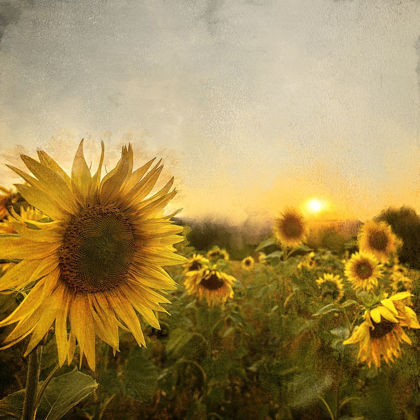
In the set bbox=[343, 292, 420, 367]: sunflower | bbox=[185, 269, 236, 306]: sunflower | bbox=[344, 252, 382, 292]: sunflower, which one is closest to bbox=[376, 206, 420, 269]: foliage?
bbox=[344, 252, 382, 292]: sunflower

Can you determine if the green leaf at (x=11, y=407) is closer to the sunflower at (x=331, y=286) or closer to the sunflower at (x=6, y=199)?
the sunflower at (x=6, y=199)

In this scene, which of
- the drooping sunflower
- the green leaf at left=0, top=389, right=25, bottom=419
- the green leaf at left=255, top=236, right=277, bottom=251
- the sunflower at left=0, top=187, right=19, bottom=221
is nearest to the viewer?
the green leaf at left=0, top=389, right=25, bottom=419

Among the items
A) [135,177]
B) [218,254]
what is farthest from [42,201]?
[218,254]

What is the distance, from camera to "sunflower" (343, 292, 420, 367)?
2.71 ft

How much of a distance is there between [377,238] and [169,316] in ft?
2.76

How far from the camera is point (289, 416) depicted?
3.88ft

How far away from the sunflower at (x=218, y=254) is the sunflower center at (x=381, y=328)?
0.72 metres

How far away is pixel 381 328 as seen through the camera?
896 millimetres

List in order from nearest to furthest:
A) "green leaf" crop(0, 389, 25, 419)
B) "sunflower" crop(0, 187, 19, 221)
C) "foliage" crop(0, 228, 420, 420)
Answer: "green leaf" crop(0, 389, 25, 419)
"sunflower" crop(0, 187, 19, 221)
"foliage" crop(0, 228, 420, 420)

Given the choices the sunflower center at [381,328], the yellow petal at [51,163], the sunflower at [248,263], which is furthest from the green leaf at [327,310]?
the sunflower at [248,263]

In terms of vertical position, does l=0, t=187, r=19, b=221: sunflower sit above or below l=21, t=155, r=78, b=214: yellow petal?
above

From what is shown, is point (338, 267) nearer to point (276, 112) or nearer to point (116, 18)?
point (276, 112)

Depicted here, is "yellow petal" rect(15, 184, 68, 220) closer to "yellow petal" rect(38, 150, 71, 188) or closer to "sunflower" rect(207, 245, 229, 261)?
"yellow petal" rect(38, 150, 71, 188)

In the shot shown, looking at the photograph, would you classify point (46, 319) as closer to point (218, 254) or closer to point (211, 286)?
point (211, 286)
